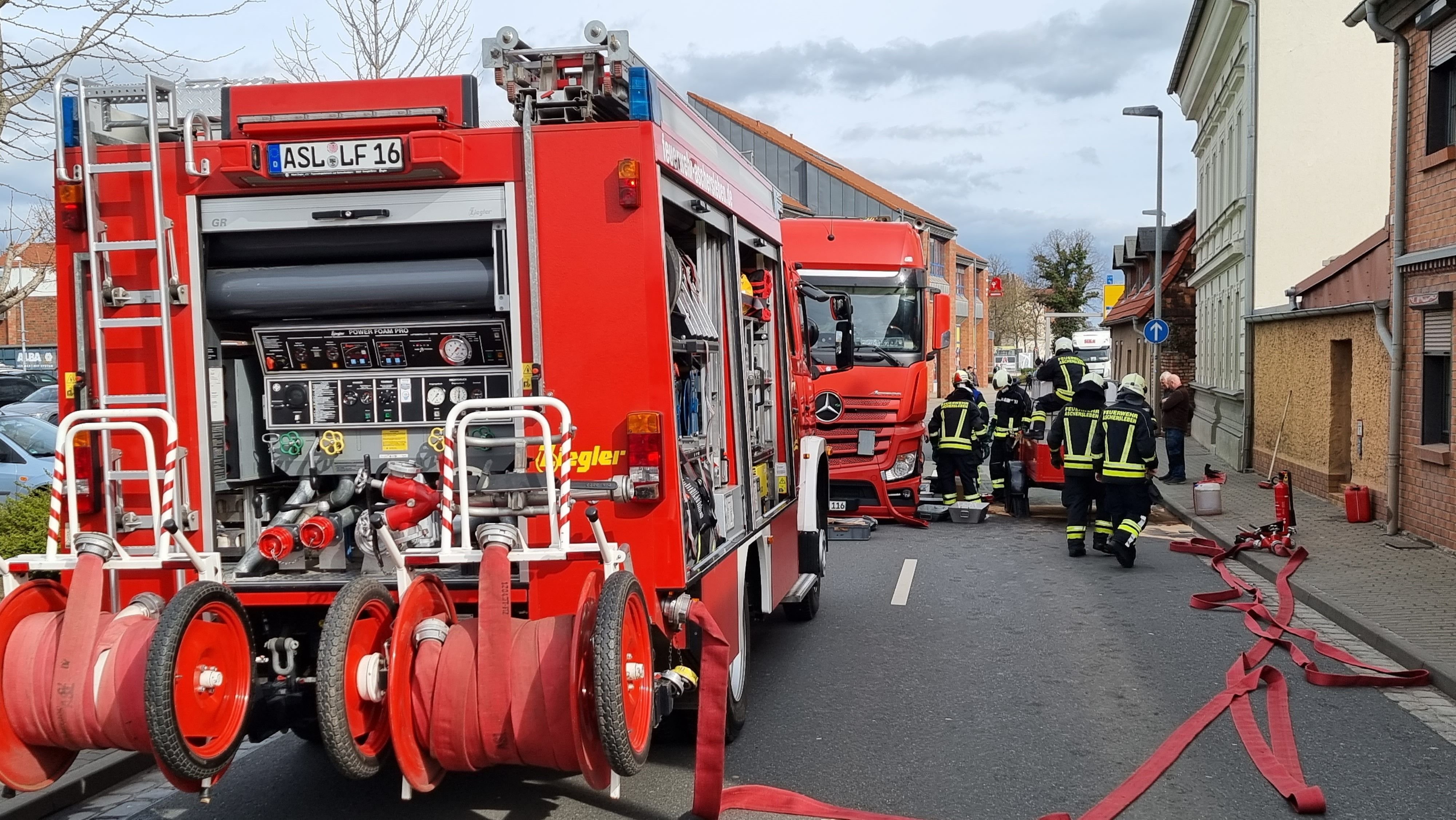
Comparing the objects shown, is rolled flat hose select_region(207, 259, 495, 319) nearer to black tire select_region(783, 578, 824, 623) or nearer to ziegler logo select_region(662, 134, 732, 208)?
ziegler logo select_region(662, 134, 732, 208)

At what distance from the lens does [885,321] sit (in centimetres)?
1502

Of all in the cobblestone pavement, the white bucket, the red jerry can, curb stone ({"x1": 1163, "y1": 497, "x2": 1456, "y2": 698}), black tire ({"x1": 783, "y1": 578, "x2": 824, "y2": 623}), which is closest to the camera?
curb stone ({"x1": 1163, "y1": 497, "x2": 1456, "y2": 698})

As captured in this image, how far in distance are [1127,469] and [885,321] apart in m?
3.98

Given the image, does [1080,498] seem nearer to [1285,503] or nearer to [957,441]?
[1285,503]

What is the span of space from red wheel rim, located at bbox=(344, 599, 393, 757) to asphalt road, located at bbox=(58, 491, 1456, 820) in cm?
107

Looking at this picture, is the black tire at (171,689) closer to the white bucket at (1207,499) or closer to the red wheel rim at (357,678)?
the red wheel rim at (357,678)

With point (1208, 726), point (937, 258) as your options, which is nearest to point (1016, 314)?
point (937, 258)

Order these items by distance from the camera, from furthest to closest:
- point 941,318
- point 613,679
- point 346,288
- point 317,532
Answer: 1. point 941,318
2. point 346,288
3. point 317,532
4. point 613,679

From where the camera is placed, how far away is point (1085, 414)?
12.2 meters

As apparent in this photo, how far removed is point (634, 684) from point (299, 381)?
217cm

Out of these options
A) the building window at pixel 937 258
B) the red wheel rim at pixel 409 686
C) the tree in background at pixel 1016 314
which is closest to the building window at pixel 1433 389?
the red wheel rim at pixel 409 686

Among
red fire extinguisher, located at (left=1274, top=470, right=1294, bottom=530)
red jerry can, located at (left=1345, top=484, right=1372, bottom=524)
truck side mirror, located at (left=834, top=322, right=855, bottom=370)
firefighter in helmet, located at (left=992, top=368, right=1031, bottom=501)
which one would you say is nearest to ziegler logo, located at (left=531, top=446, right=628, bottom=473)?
truck side mirror, located at (left=834, top=322, right=855, bottom=370)

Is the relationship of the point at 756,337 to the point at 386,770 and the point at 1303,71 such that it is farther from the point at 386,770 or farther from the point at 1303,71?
the point at 1303,71

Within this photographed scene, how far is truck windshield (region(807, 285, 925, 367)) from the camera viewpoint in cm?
1495
